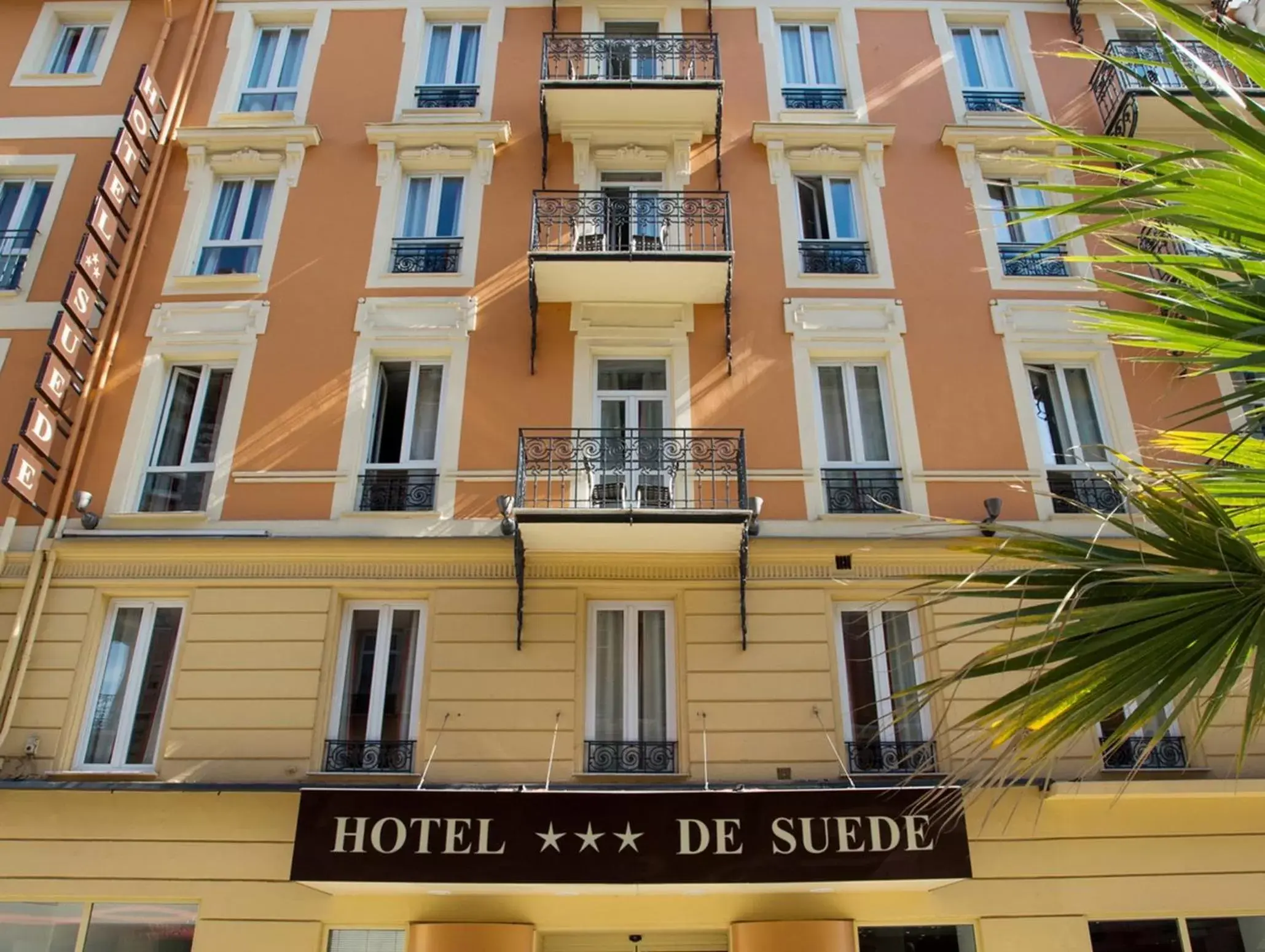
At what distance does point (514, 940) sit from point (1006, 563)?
6.24 m

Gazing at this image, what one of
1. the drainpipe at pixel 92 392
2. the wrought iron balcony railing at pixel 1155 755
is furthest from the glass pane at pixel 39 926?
the wrought iron balcony railing at pixel 1155 755

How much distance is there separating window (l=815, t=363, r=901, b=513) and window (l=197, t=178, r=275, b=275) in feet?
25.2

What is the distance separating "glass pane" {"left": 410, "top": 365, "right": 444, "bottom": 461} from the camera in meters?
11.9

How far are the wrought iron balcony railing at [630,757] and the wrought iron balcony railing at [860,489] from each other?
3402 millimetres

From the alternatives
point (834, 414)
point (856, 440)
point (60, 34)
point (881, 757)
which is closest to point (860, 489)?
point (856, 440)

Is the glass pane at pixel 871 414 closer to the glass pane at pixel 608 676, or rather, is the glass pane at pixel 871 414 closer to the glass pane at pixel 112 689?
the glass pane at pixel 608 676

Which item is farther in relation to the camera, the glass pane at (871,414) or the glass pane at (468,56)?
the glass pane at (468,56)

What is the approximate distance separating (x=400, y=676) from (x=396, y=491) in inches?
86.7

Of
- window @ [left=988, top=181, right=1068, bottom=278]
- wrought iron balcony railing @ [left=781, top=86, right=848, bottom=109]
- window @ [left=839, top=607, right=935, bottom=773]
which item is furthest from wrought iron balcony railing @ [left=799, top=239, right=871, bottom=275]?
window @ [left=839, top=607, right=935, bottom=773]

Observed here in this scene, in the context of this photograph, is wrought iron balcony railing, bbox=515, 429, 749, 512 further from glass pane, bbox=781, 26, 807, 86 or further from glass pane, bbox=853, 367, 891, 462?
glass pane, bbox=781, 26, 807, 86

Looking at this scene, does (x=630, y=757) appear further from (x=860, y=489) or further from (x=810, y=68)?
(x=810, y=68)

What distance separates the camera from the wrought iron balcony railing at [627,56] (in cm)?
1384

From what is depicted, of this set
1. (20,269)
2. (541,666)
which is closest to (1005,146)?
(541,666)

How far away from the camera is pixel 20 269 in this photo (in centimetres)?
1280
